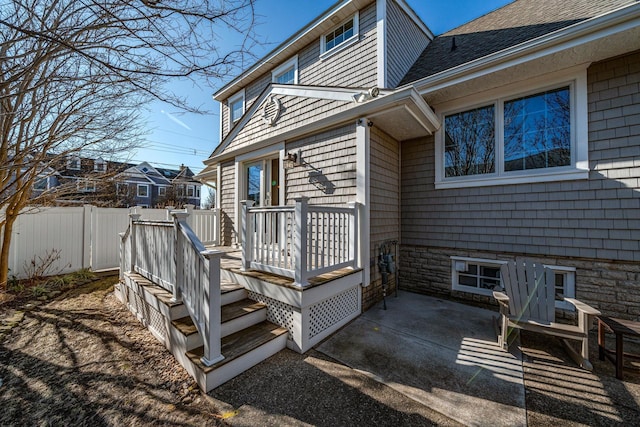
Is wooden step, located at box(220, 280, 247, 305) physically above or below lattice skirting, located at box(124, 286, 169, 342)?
above

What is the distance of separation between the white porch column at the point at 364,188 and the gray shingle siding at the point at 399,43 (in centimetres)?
193

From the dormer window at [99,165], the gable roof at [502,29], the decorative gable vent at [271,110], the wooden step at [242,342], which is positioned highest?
the gable roof at [502,29]

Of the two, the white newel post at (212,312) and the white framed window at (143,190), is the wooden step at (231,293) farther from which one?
the white framed window at (143,190)

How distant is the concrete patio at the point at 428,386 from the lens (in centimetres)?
208

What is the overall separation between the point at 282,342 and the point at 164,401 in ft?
4.19

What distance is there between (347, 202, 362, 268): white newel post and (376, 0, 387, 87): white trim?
9.65 feet

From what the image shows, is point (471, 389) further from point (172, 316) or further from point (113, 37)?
point (113, 37)

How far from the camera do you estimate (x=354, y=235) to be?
13.4 ft

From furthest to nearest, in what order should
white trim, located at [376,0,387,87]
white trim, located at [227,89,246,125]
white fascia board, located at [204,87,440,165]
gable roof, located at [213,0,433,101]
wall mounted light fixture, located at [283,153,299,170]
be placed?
1. white trim, located at [227,89,246,125]
2. gable roof, located at [213,0,433,101]
3. white trim, located at [376,0,387,87]
4. wall mounted light fixture, located at [283,153,299,170]
5. white fascia board, located at [204,87,440,165]

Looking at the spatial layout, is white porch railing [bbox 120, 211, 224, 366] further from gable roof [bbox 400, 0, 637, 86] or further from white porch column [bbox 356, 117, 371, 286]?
gable roof [bbox 400, 0, 637, 86]

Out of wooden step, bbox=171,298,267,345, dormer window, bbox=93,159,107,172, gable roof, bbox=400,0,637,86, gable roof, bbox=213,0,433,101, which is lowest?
wooden step, bbox=171,298,267,345

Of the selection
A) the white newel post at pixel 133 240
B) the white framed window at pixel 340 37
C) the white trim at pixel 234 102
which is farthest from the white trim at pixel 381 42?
the white trim at pixel 234 102

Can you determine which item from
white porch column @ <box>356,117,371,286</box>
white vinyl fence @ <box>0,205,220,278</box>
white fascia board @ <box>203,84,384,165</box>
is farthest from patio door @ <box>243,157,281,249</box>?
white porch column @ <box>356,117,371,286</box>

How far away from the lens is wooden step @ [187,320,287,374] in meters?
2.50
